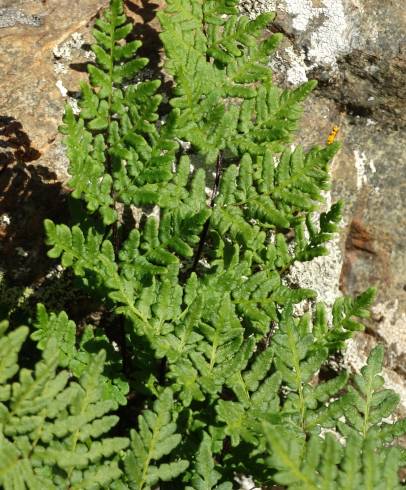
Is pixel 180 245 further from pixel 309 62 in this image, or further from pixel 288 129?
pixel 309 62

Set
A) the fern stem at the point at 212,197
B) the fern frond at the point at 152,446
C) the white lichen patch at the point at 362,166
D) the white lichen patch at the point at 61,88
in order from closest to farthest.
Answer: the fern frond at the point at 152,446 → the fern stem at the point at 212,197 → the white lichen patch at the point at 61,88 → the white lichen patch at the point at 362,166

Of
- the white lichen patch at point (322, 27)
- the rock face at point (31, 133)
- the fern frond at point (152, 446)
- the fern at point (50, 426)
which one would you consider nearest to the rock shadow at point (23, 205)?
the rock face at point (31, 133)

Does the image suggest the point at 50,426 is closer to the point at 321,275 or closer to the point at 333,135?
the point at 321,275

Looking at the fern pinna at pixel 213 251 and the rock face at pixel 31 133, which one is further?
the rock face at pixel 31 133

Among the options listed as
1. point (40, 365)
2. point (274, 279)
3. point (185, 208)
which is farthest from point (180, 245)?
point (40, 365)

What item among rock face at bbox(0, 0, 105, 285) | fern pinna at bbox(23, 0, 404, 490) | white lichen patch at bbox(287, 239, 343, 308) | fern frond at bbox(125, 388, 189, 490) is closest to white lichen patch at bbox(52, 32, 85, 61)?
rock face at bbox(0, 0, 105, 285)

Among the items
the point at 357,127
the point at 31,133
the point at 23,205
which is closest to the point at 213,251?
the point at 23,205

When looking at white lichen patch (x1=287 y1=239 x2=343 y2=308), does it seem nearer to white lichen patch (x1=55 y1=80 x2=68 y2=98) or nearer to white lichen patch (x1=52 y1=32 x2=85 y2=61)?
white lichen patch (x1=55 y1=80 x2=68 y2=98)

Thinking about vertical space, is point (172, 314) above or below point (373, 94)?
below

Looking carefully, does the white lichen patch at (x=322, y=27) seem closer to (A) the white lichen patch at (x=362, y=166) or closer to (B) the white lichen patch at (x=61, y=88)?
(A) the white lichen patch at (x=362, y=166)

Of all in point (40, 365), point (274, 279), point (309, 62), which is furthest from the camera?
point (309, 62)
